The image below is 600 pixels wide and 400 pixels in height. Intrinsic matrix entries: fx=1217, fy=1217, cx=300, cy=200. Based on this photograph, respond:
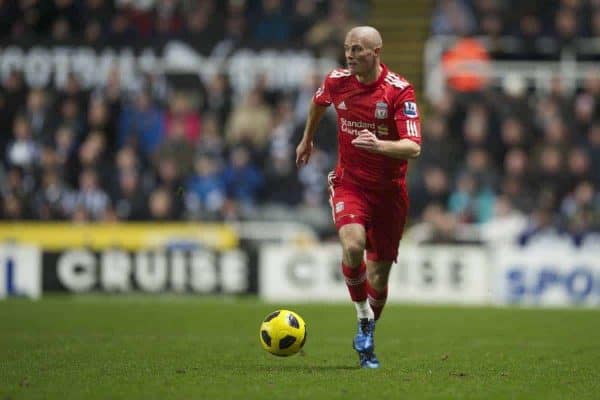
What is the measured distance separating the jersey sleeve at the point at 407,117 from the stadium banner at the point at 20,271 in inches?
462

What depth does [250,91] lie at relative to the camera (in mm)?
23484

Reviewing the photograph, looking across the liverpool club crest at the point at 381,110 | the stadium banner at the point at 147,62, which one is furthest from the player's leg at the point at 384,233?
the stadium banner at the point at 147,62

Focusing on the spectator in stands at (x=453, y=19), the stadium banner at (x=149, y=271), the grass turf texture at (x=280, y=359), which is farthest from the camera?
the spectator in stands at (x=453, y=19)

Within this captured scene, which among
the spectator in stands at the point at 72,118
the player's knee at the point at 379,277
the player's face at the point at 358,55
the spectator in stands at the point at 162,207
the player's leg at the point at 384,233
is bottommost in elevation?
the spectator in stands at the point at 162,207

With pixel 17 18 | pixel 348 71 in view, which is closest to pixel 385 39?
pixel 17 18

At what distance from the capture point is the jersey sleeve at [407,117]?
375 inches

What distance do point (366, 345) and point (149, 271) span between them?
1097 centimetres

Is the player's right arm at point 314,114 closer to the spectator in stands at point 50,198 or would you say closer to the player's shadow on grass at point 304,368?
the player's shadow on grass at point 304,368

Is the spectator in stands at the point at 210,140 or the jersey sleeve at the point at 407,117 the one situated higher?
the jersey sleeve at the point at 407,117

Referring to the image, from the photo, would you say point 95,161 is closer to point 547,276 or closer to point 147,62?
point 147,62

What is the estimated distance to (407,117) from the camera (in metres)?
9.58

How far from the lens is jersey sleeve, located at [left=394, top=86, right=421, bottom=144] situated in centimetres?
952

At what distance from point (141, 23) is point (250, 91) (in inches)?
120

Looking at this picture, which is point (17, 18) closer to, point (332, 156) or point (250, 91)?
point (250, 91)
